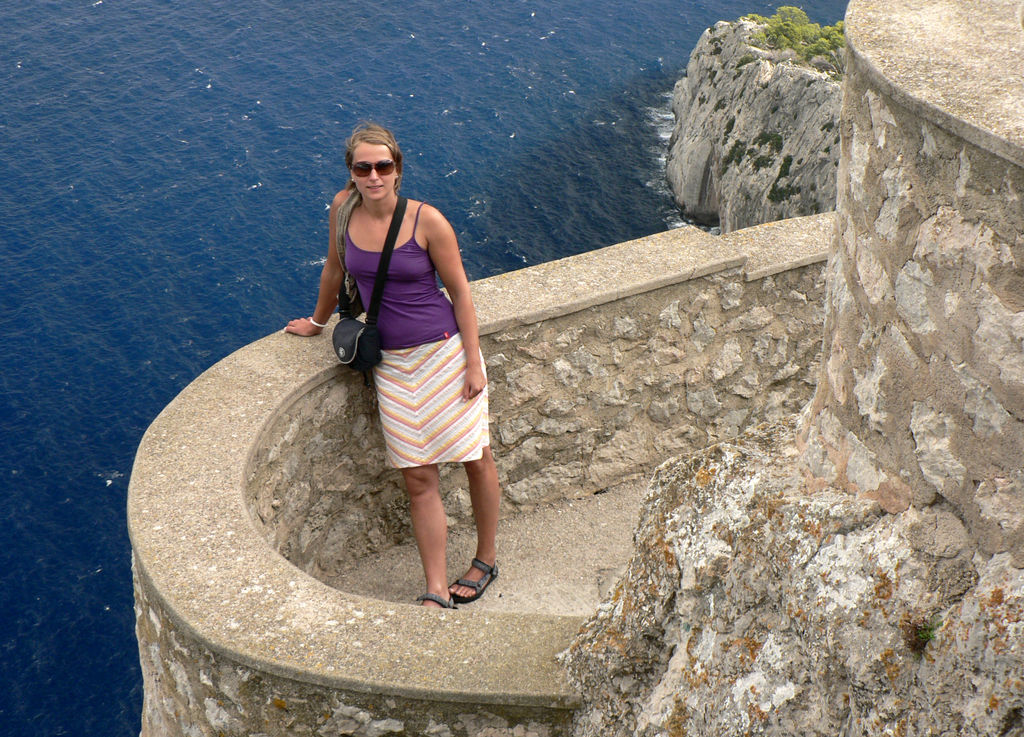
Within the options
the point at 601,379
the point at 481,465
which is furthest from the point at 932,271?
the point at 601,379

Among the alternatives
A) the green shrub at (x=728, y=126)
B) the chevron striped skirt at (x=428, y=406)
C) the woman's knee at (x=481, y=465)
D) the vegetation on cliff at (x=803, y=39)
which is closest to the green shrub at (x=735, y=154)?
the green shrub at (x=728, y=126)

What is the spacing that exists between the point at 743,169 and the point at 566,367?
10903mm

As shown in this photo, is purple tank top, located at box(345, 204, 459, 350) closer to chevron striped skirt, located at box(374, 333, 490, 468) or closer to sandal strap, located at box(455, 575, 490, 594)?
chevron striped skirt, located at box(374, 333, 490, 468)

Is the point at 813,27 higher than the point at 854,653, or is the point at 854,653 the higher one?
the point at 854,653

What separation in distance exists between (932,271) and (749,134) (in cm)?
1355

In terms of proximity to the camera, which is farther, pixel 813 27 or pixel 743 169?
pixel 813 27

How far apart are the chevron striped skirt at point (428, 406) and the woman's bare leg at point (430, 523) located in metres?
0.08

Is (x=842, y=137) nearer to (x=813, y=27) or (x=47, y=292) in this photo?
(x=47, y=292)

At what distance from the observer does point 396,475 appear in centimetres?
438

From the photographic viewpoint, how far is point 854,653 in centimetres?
206

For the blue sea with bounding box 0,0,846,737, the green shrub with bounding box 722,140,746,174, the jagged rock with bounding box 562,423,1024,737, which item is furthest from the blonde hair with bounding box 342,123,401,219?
the green shrub with bounding box 722,140,746,174

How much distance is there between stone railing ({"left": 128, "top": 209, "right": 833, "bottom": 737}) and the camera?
2.81 metres

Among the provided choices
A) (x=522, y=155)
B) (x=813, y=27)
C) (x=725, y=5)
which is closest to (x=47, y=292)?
(x=522, y=155)

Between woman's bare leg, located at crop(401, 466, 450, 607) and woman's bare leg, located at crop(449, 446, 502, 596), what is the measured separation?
0.16 meters
